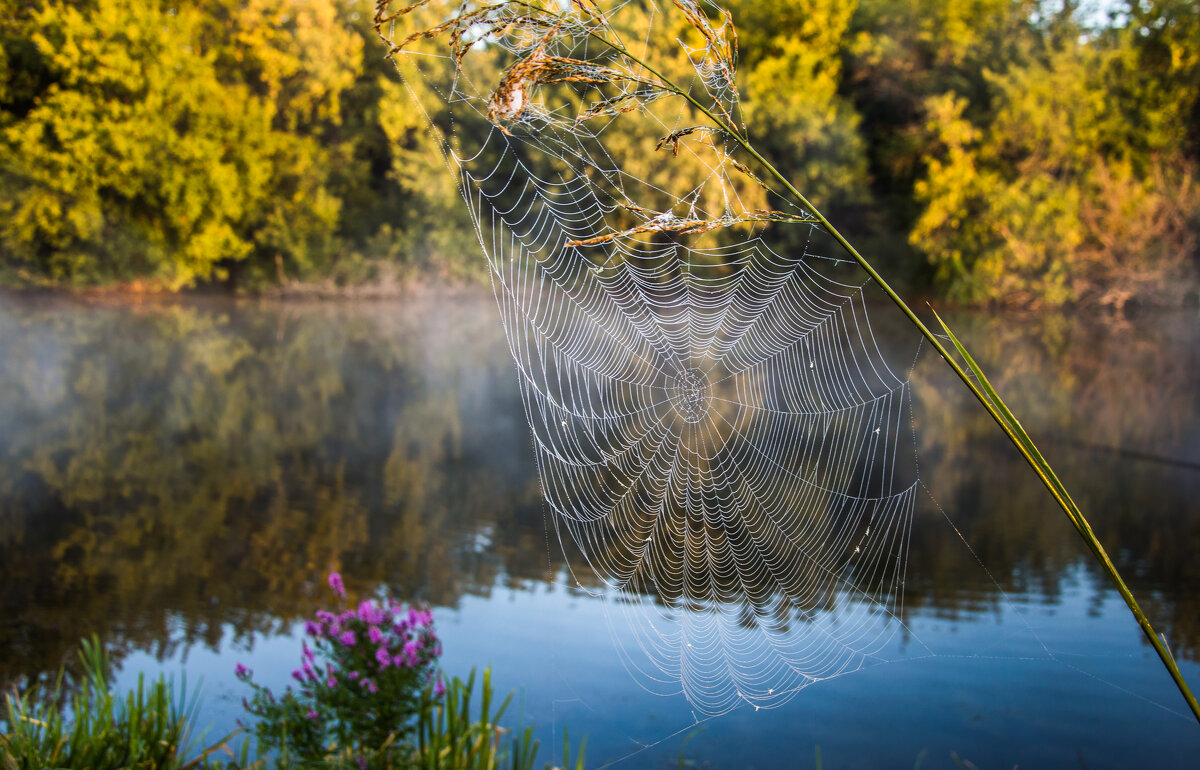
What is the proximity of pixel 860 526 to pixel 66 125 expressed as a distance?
64.2ft

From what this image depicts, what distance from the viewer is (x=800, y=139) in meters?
20.6

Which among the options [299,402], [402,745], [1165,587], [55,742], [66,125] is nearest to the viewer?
[55,742]

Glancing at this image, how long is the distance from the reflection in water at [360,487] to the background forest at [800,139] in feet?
14.7

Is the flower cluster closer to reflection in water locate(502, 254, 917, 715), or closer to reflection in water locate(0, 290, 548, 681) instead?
reflection in water locate(502, 254, 917, 715)

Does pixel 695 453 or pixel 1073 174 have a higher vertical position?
pixel 1073 174

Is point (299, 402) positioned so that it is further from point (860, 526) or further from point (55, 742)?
point (55, 742)

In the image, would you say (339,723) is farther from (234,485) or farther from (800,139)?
(800,139)

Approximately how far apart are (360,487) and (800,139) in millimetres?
15146

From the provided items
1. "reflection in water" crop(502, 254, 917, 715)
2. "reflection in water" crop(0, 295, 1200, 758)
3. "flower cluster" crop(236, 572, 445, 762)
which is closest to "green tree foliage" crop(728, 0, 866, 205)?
"reflection in water" crop(0, 295, 1200, 758)

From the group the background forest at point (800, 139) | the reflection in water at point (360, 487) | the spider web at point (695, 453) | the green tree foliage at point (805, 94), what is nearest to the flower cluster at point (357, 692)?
the spider web at point (695, 453)

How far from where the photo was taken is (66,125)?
19.8 meters

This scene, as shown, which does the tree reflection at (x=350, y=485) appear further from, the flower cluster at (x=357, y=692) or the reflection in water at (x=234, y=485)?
the flower cluster at (x=357, y=692)

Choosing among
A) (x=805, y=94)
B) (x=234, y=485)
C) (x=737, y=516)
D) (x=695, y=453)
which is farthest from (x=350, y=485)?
(x=805, y=94)

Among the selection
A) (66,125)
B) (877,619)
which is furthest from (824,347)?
(66,125)
